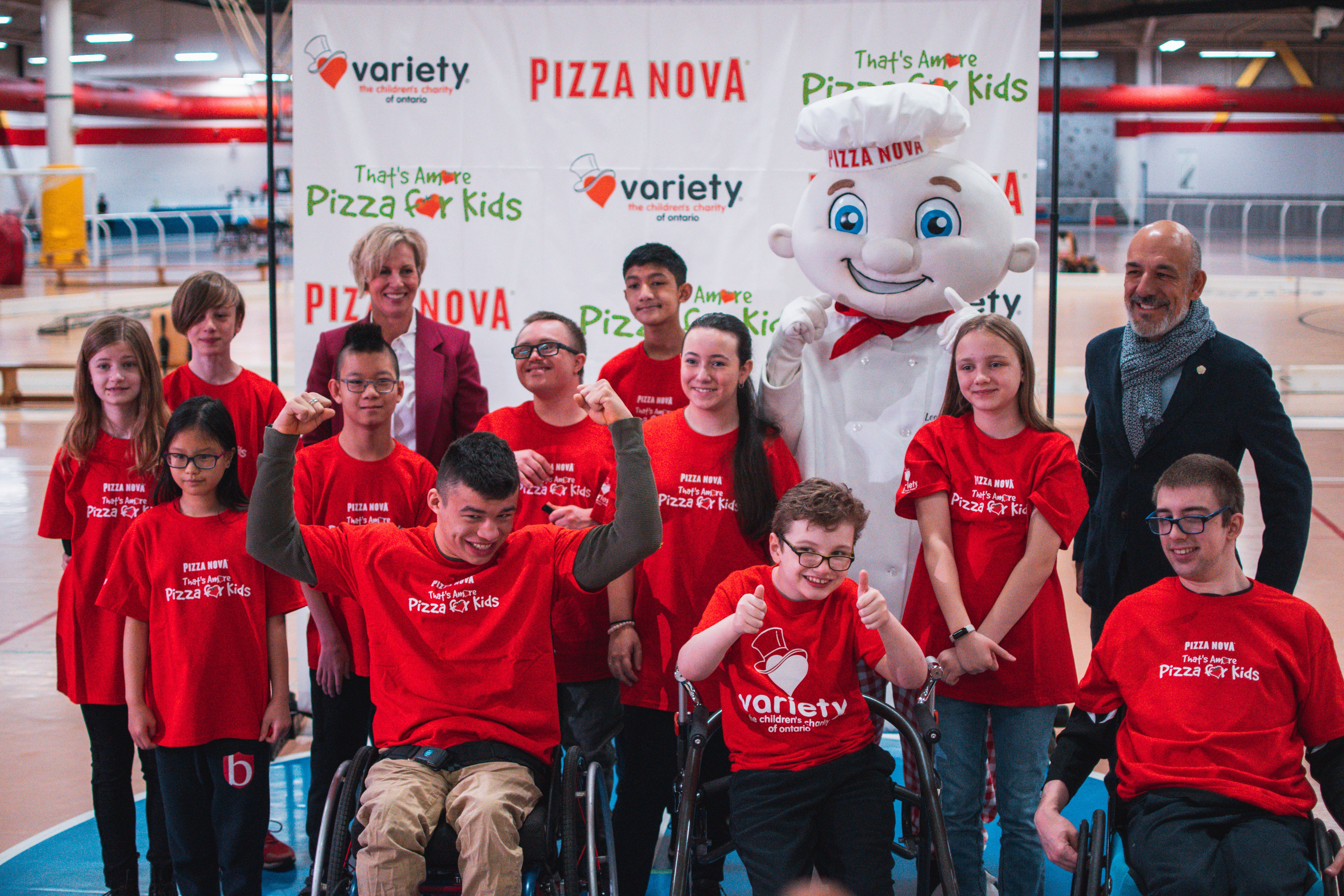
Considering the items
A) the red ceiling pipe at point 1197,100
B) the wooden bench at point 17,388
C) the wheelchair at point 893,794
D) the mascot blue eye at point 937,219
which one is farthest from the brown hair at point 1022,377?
the red ceiling pipe at point 1197,100

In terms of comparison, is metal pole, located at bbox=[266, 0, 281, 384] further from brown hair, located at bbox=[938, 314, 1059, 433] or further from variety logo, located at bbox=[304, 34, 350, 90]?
brown hair, located at bbox=[938, 314, 1059, 433]

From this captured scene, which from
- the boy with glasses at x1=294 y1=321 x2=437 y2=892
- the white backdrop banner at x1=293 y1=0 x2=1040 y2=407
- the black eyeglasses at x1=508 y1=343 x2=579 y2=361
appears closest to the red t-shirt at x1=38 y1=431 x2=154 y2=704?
the boy with glasses at x1=294 y1=321 x2=437 y2=892

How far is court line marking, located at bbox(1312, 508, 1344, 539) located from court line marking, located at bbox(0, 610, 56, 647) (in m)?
6.24

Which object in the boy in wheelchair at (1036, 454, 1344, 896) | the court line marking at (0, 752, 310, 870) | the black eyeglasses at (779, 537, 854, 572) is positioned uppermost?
the black eyeglasses at (779, 537, 854, 572)

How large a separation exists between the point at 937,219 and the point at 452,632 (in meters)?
1.59

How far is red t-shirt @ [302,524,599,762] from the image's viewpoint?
2.39 m

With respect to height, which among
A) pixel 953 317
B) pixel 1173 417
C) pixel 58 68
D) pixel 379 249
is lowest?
pixel 1173 417

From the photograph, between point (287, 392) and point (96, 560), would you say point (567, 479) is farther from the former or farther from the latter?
point (287, 392)

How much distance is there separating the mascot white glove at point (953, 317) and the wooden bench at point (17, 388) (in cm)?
875

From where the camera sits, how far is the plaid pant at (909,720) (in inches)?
105

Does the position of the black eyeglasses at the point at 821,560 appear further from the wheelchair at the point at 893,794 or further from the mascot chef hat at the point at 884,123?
the mascot chef hat at the point at 884,123

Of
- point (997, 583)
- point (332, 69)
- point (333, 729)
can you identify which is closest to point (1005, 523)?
point (997, 583)

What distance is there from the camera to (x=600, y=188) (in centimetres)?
410

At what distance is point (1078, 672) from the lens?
4.59m
